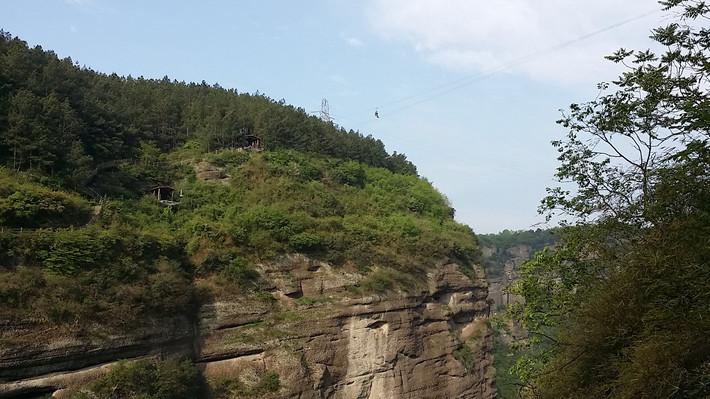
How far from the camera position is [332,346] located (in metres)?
24.8

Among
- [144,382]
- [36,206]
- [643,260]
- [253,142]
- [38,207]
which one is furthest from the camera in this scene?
[253,142]

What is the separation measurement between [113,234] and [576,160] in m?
16.4

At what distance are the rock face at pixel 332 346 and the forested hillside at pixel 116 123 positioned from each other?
29.7ft

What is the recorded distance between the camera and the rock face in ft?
70.1

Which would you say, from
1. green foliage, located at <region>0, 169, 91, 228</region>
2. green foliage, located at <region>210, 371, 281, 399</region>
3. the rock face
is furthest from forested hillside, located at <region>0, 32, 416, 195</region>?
green foliage, located at <region>210, 371, 281, 399</region>

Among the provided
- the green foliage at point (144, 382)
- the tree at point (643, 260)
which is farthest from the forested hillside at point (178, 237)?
the tree at point (643, 260)

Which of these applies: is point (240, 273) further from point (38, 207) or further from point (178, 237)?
point (38, 207)

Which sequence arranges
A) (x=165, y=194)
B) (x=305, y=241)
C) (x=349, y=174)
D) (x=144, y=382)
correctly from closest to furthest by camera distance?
1. (x=144, y=382)
2. (x=305, y=241)
3. (x=165, y=194)
4. (x=349, y=174)

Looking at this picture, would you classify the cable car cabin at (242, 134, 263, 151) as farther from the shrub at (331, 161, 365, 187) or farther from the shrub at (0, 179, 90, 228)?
the shrub at (0, 179, 90, 228)

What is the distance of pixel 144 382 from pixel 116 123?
17983 millimetres

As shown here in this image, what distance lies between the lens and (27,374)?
679 inches

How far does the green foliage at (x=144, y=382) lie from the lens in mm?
17891

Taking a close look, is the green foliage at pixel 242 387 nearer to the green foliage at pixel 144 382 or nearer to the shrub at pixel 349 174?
the green foliage at pixel 144 382

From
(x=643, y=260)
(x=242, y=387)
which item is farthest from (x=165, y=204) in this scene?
(x=643, y=260)
